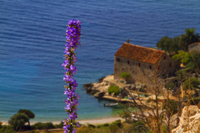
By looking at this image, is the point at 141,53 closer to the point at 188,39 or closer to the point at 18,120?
the point at 188,39

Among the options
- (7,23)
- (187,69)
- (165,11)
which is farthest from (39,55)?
(165,11)

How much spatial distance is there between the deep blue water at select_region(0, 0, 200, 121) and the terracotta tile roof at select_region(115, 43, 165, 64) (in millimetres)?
10140

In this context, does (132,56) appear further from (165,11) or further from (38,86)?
(165,11)

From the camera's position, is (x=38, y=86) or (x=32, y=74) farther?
(x=32, y=74)

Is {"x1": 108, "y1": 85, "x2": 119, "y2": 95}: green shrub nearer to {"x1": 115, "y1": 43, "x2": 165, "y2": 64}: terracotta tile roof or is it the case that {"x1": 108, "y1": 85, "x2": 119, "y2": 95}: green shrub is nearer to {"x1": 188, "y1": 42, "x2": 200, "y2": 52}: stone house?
{"x1": 115, "y1": 43, "x2": 165, "y2": 64}: terracotta tile roof

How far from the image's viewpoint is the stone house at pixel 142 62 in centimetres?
6059

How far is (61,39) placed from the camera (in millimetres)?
111875

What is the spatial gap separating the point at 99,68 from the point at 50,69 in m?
12.3

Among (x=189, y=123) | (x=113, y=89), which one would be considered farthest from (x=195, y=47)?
(x=189, y=123)

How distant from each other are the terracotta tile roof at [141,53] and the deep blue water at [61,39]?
10.1 m

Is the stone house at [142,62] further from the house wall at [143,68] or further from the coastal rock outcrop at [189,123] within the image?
the coastal rock outcrop at [189,123]

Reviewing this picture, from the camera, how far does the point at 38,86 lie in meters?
78.4

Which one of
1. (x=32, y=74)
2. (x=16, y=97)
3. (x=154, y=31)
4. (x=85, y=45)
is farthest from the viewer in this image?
(x=154, y=31)

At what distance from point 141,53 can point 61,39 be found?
5291 cm
